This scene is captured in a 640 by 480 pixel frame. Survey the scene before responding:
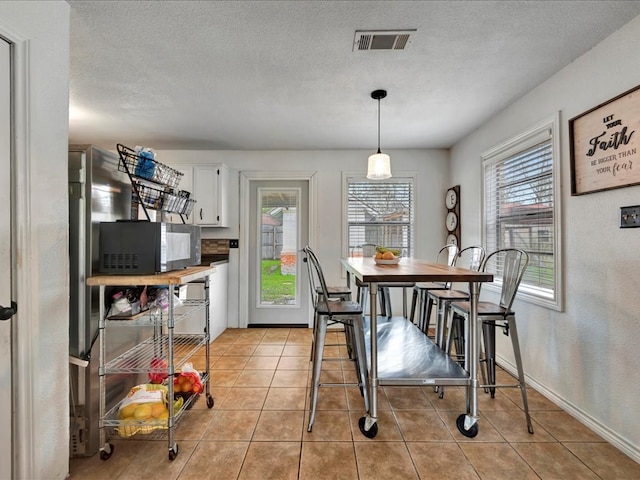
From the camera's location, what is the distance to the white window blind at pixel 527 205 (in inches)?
90.5

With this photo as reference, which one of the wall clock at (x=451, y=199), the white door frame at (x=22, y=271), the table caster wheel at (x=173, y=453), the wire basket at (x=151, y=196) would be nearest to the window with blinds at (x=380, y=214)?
the wall clock at (x=451, y=199)

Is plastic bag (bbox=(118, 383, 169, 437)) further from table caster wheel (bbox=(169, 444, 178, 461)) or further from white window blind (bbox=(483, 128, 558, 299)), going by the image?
white window blind (bbox=(483, 128, 558, 299))

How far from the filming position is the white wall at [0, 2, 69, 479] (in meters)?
1.26

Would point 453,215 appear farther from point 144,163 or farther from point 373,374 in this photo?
point 144,163

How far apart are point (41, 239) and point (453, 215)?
3694 mm

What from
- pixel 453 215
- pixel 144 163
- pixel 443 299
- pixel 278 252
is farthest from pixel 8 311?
pixel 453 215

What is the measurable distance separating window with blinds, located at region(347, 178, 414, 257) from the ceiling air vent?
85.9 inches

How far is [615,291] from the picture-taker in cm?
173

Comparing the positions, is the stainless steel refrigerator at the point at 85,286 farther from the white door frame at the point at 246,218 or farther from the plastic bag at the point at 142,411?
the white door frame at the point at 246,218

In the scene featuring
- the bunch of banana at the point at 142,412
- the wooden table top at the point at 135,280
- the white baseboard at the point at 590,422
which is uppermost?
the wooden table top at the point at 135,280

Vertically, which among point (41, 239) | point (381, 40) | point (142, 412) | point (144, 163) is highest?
point (381, 40)

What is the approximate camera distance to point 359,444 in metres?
1.71

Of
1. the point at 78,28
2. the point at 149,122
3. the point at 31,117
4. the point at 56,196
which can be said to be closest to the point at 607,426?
the point at 56,196

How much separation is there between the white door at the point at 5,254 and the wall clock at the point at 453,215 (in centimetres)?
373
